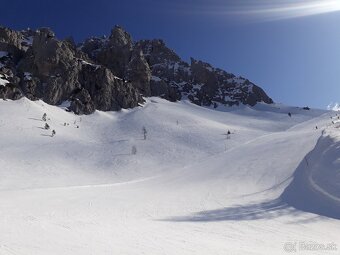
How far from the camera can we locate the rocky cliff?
85.6 meters

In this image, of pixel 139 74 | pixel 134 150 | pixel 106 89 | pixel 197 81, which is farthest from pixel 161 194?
pixel 197 81

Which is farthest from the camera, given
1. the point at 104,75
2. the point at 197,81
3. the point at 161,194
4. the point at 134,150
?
the point at 197,81

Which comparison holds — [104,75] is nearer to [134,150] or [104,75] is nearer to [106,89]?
[106,89]

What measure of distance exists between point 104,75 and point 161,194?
74.3 meters

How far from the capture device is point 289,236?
44.4 ft

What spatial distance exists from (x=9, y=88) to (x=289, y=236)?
6860cm

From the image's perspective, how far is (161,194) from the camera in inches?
1030

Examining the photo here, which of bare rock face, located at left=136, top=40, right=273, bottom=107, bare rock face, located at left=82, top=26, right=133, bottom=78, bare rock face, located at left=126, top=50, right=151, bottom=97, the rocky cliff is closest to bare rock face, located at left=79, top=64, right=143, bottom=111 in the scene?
the rocky cliff

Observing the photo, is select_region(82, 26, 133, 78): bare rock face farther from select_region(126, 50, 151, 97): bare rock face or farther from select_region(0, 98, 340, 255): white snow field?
select_region(0, 98, 340, 255): white snow field

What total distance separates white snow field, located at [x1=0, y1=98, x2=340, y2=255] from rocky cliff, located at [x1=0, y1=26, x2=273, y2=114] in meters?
22.4

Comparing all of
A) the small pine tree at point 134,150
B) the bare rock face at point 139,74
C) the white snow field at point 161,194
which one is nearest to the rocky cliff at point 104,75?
the bare rock face at point 139,74

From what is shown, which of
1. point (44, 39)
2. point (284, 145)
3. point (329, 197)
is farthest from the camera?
point (44, 39)

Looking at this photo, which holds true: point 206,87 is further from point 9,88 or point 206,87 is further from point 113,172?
point 113,172

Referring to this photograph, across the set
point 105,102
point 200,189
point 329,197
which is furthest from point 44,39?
point 329,197
